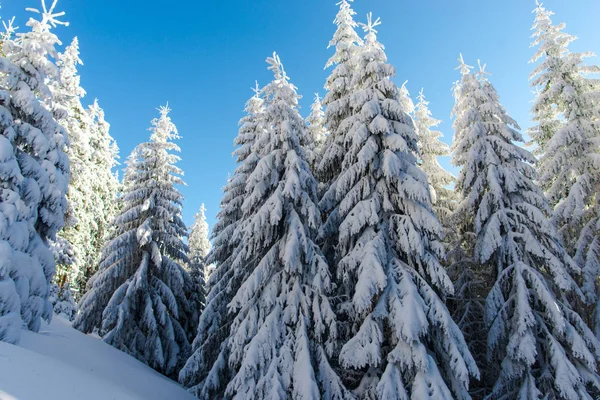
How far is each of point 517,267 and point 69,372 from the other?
42.1ft

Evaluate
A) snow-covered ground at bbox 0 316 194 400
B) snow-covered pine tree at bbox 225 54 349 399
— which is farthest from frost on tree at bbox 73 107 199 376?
snow-covered pine tree at bbox 225 54 349 399

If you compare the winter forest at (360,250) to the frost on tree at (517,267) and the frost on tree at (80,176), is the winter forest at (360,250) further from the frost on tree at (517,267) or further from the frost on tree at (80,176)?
the frost on tree at (80,176)

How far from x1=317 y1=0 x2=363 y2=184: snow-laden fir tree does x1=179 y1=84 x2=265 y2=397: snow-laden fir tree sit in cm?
254

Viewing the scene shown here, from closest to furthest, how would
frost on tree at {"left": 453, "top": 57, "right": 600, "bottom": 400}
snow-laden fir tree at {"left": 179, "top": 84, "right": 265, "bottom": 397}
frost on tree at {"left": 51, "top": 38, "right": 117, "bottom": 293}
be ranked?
1. frost on tree at {"left": 453, "top": 57, "right": 600, "bottom": 400}
2. snow-laden fir tree at {"left": 179, "top": 84, "right": 265, "bottom": 397}
3. frost on tree at {"left": 51, "top": 38, "right": 117, "bottom": 293}

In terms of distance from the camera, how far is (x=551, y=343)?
10.7 meters

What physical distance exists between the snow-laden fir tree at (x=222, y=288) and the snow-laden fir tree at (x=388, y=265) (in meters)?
3.84

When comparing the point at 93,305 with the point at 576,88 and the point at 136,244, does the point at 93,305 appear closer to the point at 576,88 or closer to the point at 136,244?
the point at 136,244

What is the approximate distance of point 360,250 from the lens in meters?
10.4

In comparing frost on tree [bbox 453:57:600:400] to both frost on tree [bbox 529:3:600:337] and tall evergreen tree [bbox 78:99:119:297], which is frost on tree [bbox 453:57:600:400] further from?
tall evergreen tree [bbox 78:99:119:297]

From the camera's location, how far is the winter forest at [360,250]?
9617 millimetres

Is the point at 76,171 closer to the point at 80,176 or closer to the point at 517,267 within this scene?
the point at 80,176

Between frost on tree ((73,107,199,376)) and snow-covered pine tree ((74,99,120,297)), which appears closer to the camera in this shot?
frost on tree ((73,107,199,376))

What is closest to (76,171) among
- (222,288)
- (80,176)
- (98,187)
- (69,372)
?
(80,176)

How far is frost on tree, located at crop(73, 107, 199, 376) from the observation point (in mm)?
16594
